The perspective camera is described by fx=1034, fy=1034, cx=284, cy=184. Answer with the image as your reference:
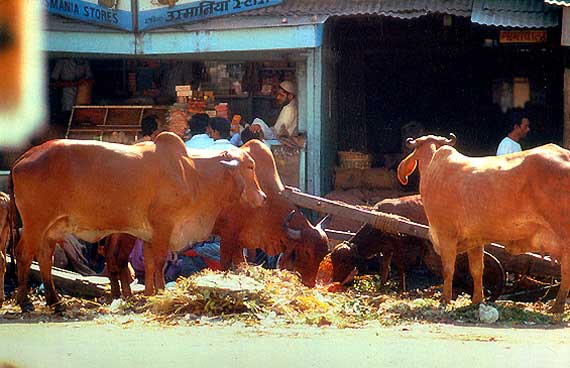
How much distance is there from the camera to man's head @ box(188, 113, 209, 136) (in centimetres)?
1501

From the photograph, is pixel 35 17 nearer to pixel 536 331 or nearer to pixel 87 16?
pixel 536 331

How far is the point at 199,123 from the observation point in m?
15.1

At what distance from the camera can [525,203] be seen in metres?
9.73

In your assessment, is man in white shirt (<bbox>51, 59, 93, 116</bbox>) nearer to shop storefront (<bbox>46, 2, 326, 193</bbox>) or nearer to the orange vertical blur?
shop storefront (<bbox>46, 2, 326, 193</bbox>)

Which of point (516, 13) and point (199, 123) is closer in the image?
point (516, 13)

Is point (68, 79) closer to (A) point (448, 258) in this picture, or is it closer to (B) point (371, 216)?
(B) point (371, 216)

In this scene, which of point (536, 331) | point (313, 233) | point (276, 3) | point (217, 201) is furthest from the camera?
point (276, 3)

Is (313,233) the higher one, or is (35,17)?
(35,17)

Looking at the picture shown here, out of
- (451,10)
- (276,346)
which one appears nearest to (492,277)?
(276,346)

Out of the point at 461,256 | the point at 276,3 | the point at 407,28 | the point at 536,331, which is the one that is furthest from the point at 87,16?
the point at 536,331

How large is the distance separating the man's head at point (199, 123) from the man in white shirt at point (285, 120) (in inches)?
28.6

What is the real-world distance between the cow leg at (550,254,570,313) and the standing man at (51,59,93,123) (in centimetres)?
950

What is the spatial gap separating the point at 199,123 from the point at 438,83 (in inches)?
209

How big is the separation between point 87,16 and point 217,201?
562cm
